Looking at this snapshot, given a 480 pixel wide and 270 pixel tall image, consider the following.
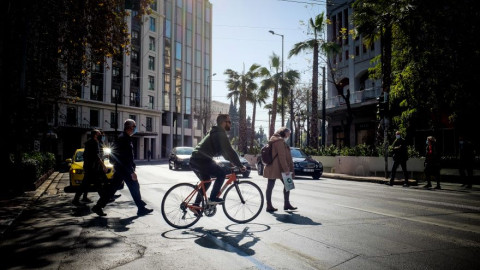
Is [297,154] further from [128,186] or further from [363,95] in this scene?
[128,186]

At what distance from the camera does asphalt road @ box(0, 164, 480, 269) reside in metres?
3.98

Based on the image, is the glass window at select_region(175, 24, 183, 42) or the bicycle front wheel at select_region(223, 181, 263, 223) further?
the glass window at select_region(175, 24, 183, 42)

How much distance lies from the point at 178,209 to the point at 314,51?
2244cm

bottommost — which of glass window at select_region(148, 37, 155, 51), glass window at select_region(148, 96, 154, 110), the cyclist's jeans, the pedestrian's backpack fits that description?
the cyclist's jeans

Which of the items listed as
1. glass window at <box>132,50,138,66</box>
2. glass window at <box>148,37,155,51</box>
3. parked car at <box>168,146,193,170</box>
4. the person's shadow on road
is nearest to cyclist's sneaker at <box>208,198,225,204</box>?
the person's shadow on road

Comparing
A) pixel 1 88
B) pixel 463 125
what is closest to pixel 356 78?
pixel 463 125

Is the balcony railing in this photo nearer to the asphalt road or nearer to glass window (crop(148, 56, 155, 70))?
the asphalt road

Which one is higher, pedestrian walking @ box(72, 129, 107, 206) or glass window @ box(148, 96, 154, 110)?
glass window @ box(148, 96, 154, 110)

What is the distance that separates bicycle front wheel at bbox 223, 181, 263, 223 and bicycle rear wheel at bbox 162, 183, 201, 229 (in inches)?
23.3

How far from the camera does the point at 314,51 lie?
26.3 m

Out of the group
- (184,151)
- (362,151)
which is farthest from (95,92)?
(362,151)

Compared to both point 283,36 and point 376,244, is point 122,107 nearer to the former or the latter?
point 283,36

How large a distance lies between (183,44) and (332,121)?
35.8 metres

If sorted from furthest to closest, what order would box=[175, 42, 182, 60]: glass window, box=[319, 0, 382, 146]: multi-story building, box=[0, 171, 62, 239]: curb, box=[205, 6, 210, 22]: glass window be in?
box=[205, 6, 210, 22]: glass window < box=[175, 42, 182, 60]: glass window < box=[319, 0, 382, 146]: multi-story building < box=[0, 171, 62, 239]: curb
